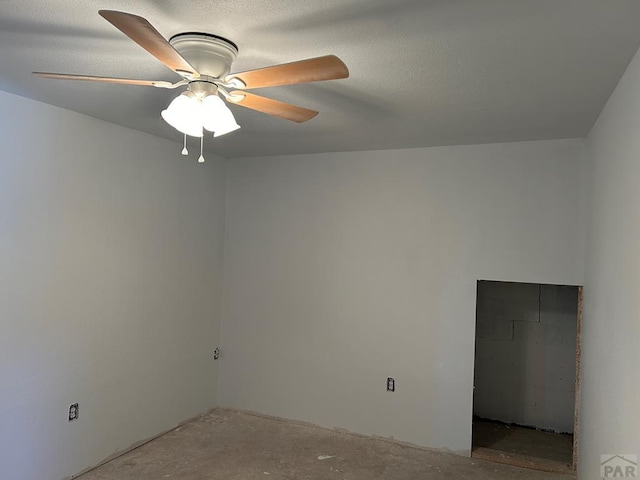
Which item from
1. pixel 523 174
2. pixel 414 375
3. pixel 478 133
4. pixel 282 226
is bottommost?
pixel 414 375

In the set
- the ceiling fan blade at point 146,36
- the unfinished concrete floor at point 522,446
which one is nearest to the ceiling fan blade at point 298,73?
the ceiling fan blade at point 146,36

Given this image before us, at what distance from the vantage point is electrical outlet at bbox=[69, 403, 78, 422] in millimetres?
3309

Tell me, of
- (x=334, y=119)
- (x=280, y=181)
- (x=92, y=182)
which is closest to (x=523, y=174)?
(x=334, y=119)

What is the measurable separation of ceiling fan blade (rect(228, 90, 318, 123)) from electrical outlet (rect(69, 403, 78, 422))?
2.53 m

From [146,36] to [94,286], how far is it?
96.8 inches

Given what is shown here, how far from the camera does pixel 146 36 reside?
1511mm

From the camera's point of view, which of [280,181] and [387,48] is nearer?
[387,48]

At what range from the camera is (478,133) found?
349 cm

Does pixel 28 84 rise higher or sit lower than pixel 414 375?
higher

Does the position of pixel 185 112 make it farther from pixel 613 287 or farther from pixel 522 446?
pixel 522 446

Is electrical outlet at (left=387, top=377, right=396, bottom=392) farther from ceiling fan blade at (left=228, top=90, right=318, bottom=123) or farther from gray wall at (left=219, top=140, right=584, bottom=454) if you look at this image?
ceiling fan blade at (left=228, top=90, right=318, bottom=123)

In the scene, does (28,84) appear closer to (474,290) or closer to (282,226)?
(282,226)

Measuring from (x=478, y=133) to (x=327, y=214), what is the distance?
1.56 metres

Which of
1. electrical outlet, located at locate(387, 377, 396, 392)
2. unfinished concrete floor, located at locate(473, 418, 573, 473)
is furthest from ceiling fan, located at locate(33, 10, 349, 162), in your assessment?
unfinished concrete floor, located at locate(473, 418, 573, 473)
